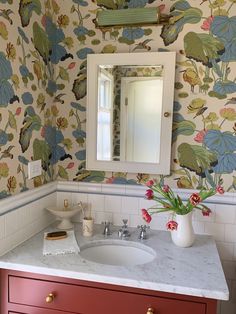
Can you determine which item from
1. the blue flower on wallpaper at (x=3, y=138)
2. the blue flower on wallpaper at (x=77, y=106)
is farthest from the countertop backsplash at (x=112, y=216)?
the blue flower on wallpaper at (x=77, y=106)

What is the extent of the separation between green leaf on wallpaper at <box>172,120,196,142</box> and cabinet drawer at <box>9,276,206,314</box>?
87cm

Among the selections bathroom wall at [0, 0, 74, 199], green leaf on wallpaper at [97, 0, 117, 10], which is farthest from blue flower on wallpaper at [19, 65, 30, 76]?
green leaf on wallpaper at [97, 0, 117, 10]

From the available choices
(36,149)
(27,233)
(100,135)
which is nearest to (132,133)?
(100,135)

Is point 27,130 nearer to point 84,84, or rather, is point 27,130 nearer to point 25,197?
point 25,197

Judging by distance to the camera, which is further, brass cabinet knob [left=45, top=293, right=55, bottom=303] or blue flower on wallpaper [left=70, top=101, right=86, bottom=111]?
blue flower on wallpaper [left=70, top=101, right=86, bottom=111]

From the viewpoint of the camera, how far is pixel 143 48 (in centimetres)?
175

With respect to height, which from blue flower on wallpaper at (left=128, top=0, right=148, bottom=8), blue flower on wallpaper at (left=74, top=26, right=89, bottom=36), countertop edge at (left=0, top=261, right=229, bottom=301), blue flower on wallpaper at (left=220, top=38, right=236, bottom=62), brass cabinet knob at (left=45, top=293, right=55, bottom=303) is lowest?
brass cabinet knob at (left=45, top=293, right=55, bottom=303)

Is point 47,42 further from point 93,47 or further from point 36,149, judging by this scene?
point 36,149

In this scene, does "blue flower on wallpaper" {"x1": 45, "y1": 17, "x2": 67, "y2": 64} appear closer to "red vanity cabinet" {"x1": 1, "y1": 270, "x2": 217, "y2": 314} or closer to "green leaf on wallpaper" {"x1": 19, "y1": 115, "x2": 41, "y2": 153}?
"green leaf on wallpaper" {"x1": 19, "y1": 115, "x2": 41, "y2": 153}

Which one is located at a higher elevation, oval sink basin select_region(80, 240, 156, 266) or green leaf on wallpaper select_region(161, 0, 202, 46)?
green leaf on wallpaper select_region(161, 0, 202, 46)

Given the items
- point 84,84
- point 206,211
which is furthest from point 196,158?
point 84,84

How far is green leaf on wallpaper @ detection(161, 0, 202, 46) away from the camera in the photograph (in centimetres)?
167

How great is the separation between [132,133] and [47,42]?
28.3 inches

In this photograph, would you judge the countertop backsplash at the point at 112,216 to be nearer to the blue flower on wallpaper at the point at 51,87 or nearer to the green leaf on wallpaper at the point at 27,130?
the green leaf on wallpaper at the point at 27,130
